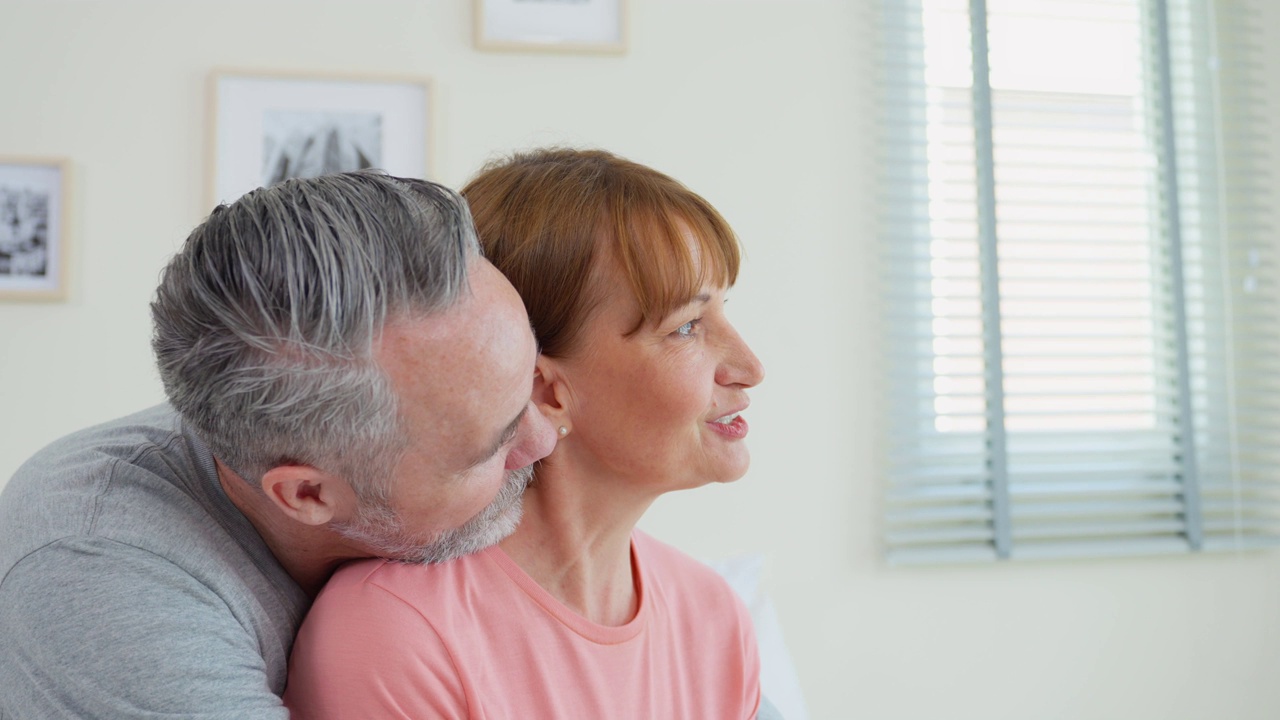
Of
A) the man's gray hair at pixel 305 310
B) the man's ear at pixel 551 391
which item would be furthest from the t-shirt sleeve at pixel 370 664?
the man's ear at pixel 551 391

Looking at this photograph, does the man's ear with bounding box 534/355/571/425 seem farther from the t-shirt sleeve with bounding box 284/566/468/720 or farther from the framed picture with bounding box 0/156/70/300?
the framed picture with bounding box 0/156/70/300

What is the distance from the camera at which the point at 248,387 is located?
82 centimetres

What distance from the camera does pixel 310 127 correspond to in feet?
7.06

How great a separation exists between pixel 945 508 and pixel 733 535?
530 millimetres

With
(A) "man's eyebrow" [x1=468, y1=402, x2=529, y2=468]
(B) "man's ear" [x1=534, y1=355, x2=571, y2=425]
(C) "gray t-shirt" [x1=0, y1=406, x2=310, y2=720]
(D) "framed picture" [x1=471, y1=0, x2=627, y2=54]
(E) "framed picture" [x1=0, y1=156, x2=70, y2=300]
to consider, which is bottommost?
(C) "gray t-shirt" [x1=0, y1=406, x2=310, y2=720]

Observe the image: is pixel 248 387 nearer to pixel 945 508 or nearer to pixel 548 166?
pixel 548 166

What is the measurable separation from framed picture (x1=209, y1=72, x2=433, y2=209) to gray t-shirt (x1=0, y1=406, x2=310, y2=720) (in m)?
1.32

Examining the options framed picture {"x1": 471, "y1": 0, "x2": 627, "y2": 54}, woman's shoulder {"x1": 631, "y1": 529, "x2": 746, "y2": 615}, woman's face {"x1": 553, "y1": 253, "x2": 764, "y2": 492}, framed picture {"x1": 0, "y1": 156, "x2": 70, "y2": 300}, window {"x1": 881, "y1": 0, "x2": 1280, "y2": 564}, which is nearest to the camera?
woman's face {"x1": 553, "y1": 253, "x2": 764, "y2": 492}

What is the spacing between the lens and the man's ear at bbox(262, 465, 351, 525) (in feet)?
2.81

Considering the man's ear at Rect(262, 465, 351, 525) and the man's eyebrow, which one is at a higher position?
the man's eyebrow

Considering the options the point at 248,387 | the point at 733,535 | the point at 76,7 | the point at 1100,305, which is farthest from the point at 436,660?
the point at 1100,305

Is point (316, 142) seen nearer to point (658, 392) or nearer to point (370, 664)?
point (658, 392)

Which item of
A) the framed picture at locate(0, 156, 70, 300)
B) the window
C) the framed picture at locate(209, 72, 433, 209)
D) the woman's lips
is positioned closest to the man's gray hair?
the woman's lips

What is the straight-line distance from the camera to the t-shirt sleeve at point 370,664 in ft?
2.88
